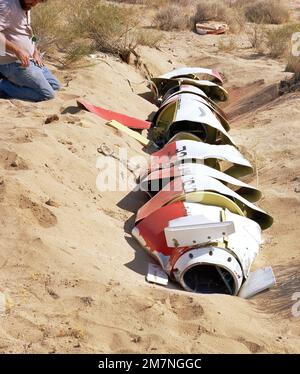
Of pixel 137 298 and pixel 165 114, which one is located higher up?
pixel 137 298

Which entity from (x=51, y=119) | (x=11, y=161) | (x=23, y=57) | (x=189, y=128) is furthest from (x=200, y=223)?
(x=189, y=128)

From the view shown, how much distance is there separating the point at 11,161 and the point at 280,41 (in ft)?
29.0

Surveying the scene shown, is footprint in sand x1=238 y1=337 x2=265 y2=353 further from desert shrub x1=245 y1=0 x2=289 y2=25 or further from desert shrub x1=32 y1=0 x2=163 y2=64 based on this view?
desert shrub x1=245 y1=0 x2=289 y2=25

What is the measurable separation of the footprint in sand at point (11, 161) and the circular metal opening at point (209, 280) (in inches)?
61.7

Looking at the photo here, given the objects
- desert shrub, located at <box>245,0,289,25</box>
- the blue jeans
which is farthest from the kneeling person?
desert shrub, located at <box>245,0,289,25</box>

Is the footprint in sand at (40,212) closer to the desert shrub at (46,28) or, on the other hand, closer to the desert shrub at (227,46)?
the desert shrub at (46,28)

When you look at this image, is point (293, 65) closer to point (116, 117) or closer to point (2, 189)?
point (116, 117)

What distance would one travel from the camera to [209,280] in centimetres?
471

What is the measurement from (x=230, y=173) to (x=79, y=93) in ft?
7.70

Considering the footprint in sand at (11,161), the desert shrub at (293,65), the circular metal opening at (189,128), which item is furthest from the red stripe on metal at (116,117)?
the desert shrub at (293,65)

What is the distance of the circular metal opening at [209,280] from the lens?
180 inches

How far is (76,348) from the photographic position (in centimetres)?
339
